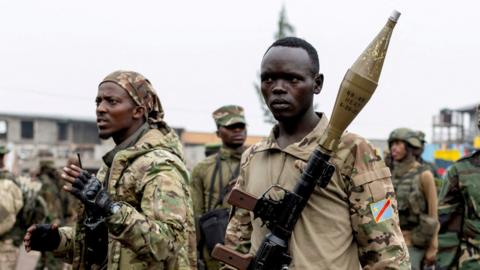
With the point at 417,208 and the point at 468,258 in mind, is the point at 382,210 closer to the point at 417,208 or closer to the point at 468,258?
the point at 468,258

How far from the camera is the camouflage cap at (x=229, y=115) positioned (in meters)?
8.34

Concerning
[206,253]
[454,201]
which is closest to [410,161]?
[206,253]

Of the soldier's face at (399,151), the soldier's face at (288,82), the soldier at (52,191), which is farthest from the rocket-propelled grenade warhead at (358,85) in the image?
the soldier at (52,191)

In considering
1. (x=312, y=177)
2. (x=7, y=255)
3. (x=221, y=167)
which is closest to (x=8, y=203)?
(x=7, y=255)

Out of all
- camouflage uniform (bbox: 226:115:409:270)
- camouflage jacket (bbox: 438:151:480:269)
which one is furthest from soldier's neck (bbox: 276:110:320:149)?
camouflage jacket (bbox: 438:151:480:269)

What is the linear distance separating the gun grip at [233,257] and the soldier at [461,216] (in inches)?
106

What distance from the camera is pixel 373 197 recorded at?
135 inches

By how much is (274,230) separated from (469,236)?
274cm

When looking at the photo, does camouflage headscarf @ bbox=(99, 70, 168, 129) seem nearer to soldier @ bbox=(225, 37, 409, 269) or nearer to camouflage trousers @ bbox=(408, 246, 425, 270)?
soldier @ bbox=(225, 37, 409, 269)

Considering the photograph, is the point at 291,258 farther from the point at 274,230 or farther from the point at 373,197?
the point at 373,197

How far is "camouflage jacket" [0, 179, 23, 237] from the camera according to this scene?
29.9ft

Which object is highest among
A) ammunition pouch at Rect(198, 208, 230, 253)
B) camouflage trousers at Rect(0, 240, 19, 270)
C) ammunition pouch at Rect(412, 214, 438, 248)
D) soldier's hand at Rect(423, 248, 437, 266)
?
ammunition pouch at Rect(198, 208, 230, 253)

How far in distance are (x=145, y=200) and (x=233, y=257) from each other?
0.68m

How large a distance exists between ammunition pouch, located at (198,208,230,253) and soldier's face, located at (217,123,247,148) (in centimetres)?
107
